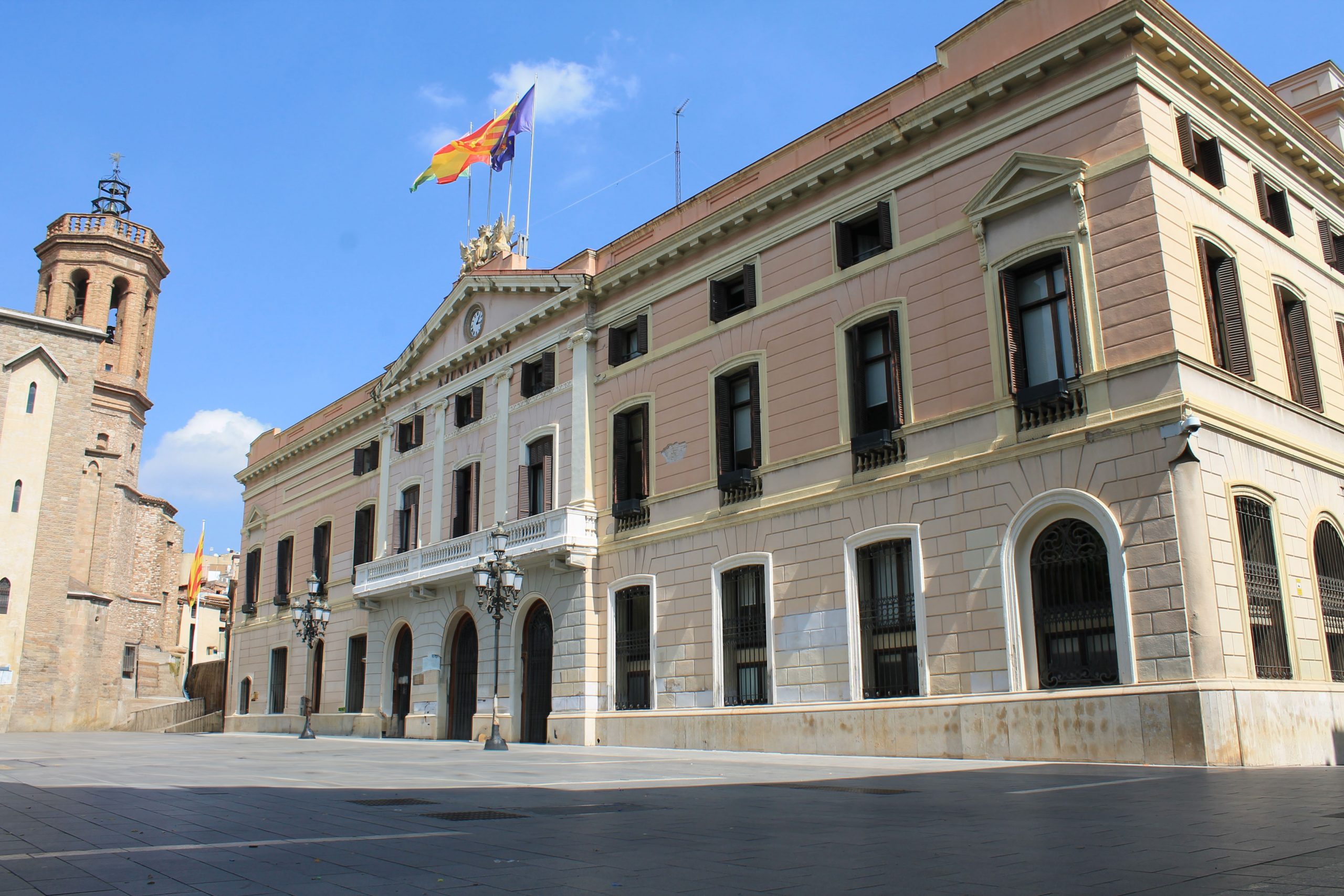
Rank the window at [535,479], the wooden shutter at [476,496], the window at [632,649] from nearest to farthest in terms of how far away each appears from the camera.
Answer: the window at [632,649], the window at [535,479], the wooden shutter at [476,496]

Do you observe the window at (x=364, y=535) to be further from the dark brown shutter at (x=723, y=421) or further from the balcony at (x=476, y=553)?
the dark brown shutter at (x=723, y=421)

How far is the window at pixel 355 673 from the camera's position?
33062 mm

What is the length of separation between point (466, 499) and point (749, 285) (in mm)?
11914

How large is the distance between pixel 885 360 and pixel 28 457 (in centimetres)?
3732

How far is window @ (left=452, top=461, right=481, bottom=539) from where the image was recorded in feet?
94.5

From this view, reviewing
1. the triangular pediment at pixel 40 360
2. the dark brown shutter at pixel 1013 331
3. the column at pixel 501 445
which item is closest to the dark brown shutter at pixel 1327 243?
the dark brown shutter at pixel 1013 331

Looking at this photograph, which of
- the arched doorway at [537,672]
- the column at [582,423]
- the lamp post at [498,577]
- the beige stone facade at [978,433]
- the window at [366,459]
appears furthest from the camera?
the window at [366,459]

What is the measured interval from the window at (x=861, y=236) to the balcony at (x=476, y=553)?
886 cm

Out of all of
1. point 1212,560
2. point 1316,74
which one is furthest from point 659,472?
point 1316,74

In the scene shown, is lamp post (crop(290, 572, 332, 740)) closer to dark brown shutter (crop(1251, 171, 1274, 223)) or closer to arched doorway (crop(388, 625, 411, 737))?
arched doorway (crop(388, 625, 411, 737))

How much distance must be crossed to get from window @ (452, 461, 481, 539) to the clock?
381cm

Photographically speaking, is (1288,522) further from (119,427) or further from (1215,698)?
(119,427)

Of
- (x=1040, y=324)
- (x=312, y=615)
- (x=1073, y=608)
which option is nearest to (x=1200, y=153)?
(x=1040, y=324)

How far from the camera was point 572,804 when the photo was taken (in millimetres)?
9266
